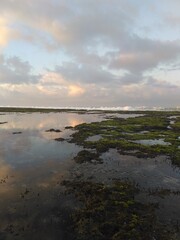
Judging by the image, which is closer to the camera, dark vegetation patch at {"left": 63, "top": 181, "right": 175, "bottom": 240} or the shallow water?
dark vegetation patch at {"left": 63, "top": 181, "right": 175, "bottom": 240}

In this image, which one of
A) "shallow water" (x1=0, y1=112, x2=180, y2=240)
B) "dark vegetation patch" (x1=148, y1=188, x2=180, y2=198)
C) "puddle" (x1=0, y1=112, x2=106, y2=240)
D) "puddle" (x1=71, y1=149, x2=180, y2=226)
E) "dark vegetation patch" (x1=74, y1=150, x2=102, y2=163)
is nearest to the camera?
"puddle" (x1=0, y1=112, x2=106, y2=240)

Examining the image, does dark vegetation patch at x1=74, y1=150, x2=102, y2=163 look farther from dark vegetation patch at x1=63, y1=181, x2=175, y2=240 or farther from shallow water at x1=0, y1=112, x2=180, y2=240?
dark vegetation patch at x1=63, y1=181, x2=175, y2=240

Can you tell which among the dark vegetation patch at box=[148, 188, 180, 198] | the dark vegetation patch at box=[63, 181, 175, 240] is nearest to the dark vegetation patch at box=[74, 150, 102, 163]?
the dark vegetation patch at box=[63, 181, 175, 240]

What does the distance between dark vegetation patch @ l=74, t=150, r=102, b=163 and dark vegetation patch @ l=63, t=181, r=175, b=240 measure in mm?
9032

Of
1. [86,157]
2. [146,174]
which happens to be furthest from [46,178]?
[146,174]

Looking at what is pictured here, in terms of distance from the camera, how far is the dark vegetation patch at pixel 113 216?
46.1ft

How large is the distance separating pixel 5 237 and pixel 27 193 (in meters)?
5.88

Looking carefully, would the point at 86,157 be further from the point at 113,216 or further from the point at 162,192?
the point at 113,216

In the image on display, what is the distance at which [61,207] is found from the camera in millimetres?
17297

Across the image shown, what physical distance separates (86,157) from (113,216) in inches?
598

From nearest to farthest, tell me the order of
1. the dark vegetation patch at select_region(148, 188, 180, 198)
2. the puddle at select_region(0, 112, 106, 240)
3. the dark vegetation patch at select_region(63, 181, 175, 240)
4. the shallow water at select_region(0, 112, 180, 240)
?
the dark vegetation patch at select_region(63, 181, 175, 240) < the puddle at select_region(0, 112, 106, 240) < the shallow water at select_region(0, 112, 180, 240) < the dark vegetation patch at select_region(148, 188, 180, 198)

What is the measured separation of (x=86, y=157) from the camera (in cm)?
3112

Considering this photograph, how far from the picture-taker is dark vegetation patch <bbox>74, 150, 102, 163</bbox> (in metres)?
30.1

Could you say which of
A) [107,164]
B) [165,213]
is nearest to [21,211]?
[165,213]
